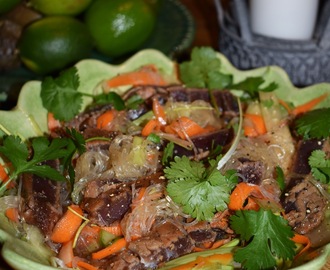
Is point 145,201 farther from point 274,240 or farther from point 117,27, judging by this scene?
point 117,27

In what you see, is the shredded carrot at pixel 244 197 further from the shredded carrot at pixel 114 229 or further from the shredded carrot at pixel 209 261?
the shredded carrot at pixel 114 229

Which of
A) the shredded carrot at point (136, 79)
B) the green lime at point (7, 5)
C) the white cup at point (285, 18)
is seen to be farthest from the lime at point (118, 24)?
the shredded carrot at point (136, 79)

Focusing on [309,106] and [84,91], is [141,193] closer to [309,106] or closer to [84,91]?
[84,91]

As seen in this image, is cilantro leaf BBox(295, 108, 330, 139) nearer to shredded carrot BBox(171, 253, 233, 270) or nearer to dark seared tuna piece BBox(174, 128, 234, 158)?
dark seared tuna piece BBox(174, 128, 234, 158)

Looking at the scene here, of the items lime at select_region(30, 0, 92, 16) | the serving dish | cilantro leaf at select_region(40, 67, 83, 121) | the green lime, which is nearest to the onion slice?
cilantro leaf at select_region(40, 67, 83, 121)

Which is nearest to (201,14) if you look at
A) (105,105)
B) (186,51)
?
(186,51)
